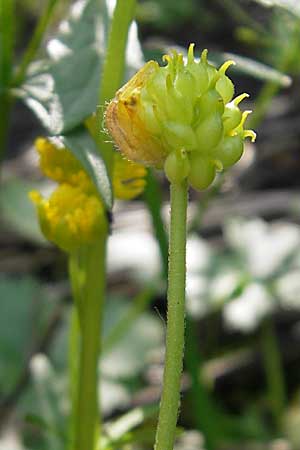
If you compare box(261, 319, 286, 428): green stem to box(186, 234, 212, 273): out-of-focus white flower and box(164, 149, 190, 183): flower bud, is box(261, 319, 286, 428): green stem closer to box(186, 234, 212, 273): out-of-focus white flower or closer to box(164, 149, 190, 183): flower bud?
box(186, 234, 212, 273): out-of-focus white flower

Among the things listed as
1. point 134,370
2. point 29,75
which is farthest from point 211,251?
point 29,75

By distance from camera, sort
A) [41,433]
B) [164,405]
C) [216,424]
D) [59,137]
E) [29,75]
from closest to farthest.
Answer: [164,405], [59,137], [29,75], [41,433], [216,424]

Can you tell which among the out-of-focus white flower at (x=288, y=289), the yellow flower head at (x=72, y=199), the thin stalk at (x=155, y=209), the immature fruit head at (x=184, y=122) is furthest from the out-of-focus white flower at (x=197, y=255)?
the immature fruit head at (x=184, y=122)

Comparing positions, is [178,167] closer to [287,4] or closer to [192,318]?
[287,4]

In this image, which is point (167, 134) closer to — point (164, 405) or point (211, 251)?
point (164, 405)

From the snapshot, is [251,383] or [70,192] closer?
[70,192]

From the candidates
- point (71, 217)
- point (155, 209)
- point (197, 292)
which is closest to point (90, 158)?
point (71, 217)

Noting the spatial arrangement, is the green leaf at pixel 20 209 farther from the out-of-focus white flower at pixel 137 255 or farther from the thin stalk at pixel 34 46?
the thin stalk at pixel 34 46
